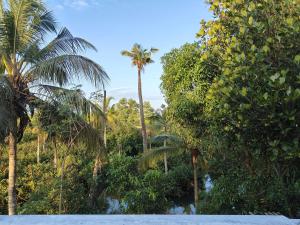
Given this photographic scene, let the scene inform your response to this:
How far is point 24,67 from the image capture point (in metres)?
7.89

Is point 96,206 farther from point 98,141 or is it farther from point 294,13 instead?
Answer: point 294,13

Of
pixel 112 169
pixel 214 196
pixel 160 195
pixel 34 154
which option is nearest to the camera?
pixel 214 196

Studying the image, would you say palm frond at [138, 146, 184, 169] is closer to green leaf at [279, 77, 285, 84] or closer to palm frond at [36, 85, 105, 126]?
palm frond at [36, 85, 105, 126]

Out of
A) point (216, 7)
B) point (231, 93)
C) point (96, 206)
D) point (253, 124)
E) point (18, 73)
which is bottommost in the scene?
point (96, 206)

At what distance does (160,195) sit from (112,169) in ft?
11.4

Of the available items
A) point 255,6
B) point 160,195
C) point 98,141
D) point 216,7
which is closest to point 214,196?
point 98,141

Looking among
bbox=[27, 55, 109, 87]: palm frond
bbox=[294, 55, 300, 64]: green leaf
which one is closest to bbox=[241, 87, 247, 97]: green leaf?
bbox=[294, 55, 300, 64]: green leaf

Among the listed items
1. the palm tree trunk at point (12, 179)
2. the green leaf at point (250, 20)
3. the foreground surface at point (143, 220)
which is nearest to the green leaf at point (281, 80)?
the green leaf at point (250, 20)

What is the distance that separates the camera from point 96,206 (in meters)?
13.4

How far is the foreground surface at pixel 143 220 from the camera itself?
8.00ft

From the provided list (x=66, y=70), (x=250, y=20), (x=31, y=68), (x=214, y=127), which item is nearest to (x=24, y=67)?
(x=31, y=68)

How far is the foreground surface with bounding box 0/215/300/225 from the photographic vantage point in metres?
2.44

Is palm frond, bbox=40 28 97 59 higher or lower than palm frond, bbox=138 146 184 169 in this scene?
higher

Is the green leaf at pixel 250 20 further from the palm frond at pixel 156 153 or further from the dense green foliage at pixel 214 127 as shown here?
the palm frond at pixel 156 153
